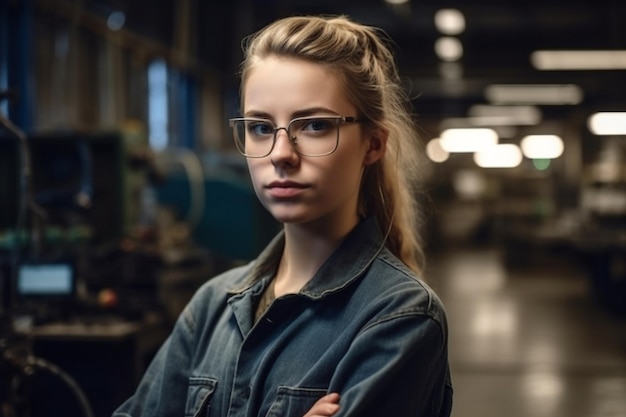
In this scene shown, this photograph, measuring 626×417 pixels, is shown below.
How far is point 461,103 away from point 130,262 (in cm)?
1597

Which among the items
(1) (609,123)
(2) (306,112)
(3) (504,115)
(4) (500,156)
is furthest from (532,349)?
(4) (500,156)

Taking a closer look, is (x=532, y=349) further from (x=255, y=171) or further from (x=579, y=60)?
(x=579, y=60)

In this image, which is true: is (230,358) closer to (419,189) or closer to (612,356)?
(419,189)

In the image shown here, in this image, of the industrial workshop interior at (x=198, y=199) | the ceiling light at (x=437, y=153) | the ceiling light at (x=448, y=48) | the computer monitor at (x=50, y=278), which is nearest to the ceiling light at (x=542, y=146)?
the ceiling light at (x=437, y=153)

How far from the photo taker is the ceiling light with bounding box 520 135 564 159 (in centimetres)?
2067

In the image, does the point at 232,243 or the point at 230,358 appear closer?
the point at 230,358

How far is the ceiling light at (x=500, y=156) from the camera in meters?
22.5

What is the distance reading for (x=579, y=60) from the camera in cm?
1159

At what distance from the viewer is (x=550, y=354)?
6.22 m

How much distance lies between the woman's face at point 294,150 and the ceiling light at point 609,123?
11.7 meters

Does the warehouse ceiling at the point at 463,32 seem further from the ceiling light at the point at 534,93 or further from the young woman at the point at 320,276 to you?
the young woman at the point at 320,276

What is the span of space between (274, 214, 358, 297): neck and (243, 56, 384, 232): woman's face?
0.18ft

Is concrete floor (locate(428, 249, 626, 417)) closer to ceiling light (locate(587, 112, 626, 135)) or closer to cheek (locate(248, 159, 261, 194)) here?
cheek (locate(248, 159, 261, 194))

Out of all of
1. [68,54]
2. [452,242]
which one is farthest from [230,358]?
[452,242]
